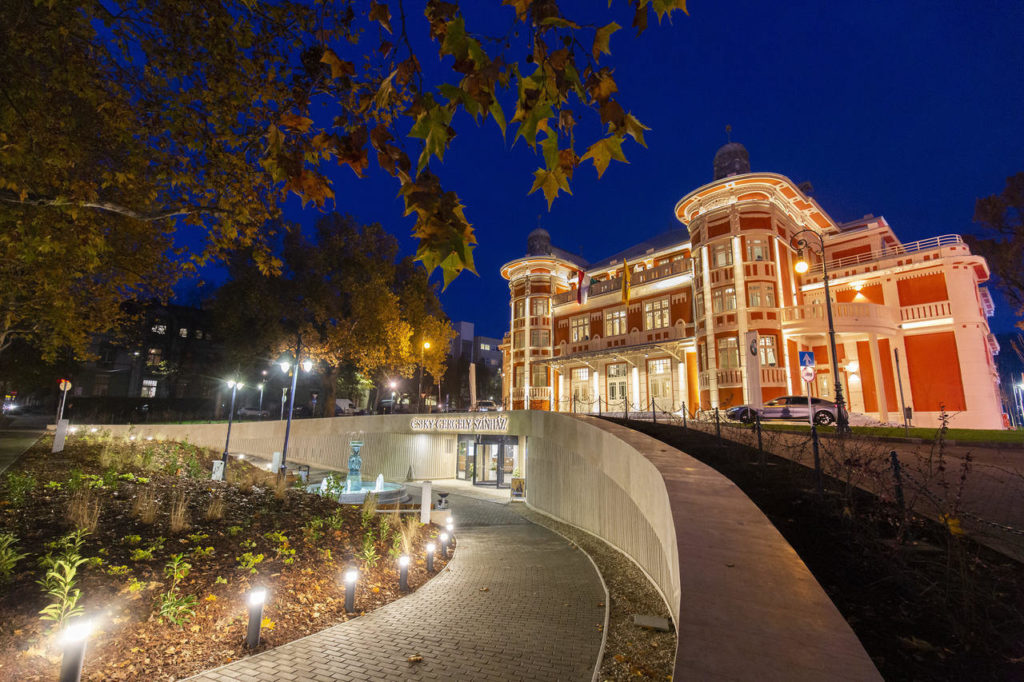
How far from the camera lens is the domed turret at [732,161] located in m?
30.1

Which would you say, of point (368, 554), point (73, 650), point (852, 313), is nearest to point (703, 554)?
point (73, 650)

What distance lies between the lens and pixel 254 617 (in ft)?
18.7

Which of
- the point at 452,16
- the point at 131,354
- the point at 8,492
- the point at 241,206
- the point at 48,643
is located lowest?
the point at 48,643

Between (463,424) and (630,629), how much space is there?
745 inches

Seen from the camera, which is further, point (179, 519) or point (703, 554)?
point (179, 519)

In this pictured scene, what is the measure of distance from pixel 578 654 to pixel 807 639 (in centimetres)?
372

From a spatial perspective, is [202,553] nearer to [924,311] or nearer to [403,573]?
[403,573]

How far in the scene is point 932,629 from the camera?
136 inches

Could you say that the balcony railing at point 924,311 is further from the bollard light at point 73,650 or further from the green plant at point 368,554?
the bollard light at point 73,650

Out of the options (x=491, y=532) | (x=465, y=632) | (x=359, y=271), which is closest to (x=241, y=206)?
(x=465, y=632)

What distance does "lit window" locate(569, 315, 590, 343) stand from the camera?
126 ft

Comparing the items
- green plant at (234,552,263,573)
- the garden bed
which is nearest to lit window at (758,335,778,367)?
the garden bed

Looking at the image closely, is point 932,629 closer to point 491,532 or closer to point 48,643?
point 48,643

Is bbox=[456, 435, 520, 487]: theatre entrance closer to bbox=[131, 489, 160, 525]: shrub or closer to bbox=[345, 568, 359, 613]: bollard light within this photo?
bbox=[345, 568, 359, 613]: bollard light
